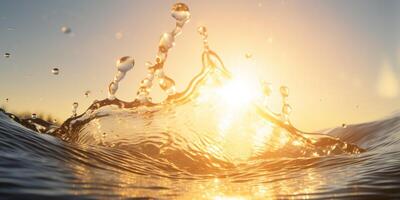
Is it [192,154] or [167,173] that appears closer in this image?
[167,173]

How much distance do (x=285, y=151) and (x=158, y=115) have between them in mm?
2305

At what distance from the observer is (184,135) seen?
735 centimetres

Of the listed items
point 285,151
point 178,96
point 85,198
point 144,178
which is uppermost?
point 178,96

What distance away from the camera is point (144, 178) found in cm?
454

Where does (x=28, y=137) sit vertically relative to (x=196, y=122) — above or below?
below

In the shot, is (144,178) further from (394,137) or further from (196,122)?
(394,137)

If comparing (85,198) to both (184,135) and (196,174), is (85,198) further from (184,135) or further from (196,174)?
(184,135)

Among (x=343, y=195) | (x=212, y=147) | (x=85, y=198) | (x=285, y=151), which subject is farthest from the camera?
(x=285, y=151)

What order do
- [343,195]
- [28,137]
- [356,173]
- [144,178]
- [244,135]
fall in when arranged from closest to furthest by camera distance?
1. [343,195]
2. [144,178]
3. [356,173]
4. [28,137]
5. [244,135]

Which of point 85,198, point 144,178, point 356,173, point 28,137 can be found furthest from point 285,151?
point 85,198

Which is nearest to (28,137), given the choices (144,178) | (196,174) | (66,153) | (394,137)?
(66,153)

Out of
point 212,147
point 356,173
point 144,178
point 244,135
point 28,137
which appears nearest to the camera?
point 144,178

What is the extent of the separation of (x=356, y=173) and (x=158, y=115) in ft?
13.6

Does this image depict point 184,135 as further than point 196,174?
Yes
